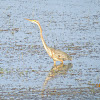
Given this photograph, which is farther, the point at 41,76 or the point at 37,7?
the point at 37,7

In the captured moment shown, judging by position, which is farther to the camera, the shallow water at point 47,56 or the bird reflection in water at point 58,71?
the bird reflection in water at point 58,71

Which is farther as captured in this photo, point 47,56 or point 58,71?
point 47,56

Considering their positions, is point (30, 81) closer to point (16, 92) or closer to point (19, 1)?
point (16, 92)

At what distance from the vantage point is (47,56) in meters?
12.1

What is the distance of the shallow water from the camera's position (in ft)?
28.9

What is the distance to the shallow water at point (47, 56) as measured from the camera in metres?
8.81

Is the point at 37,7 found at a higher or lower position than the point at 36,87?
higher

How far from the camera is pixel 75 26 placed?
16.5 meters

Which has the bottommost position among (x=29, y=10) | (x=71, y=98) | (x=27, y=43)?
(x=71, y=98)

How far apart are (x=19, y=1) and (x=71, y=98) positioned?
16.8 meters

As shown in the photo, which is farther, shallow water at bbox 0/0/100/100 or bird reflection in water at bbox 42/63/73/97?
bird reflection in water at bbox 42/63/73/97

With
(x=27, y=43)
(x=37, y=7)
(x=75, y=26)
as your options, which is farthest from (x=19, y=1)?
(x=27, y=43)

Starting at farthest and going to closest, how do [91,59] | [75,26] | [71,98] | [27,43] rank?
1. [75,26]
2. [27,43]
3. [91,59]
4. [71,98]

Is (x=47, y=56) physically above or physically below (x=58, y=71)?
above
